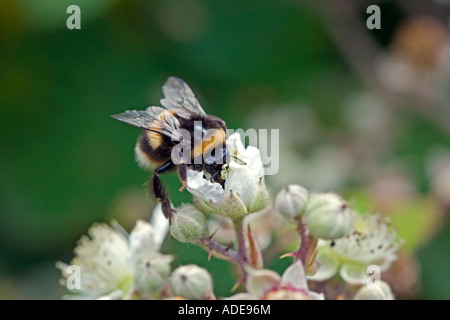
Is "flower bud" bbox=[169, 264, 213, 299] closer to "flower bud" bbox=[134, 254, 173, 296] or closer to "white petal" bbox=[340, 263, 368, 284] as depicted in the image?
"flower bud" bbox=[134, 254, 173, 296]

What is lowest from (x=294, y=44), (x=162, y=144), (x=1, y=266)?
(x=1, y=266)

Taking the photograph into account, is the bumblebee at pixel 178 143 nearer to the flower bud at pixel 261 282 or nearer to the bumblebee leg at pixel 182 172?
the bumblebee leg at pixel 182 172

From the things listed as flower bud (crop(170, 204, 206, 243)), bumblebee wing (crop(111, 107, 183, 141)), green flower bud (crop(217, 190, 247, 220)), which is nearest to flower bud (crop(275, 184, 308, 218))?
green flower bud (crop(217, 190, 247, 220))
